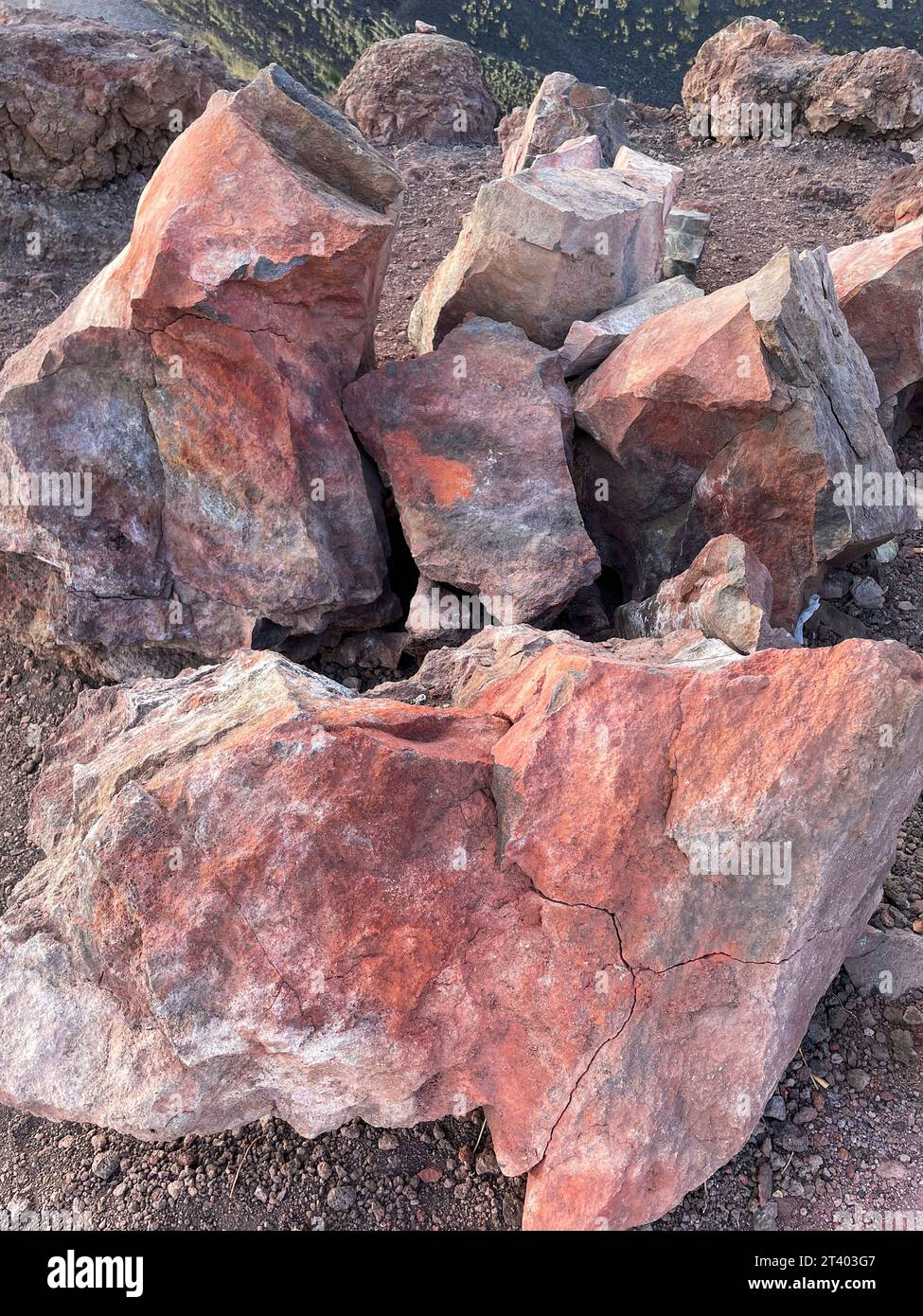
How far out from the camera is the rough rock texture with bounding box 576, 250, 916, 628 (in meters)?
4.68

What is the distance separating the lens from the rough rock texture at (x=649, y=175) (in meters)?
6.67

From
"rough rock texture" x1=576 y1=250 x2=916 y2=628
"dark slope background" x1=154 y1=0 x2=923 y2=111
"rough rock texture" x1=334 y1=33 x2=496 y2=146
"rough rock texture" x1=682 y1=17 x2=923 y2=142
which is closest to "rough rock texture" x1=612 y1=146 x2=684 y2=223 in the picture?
"rough rock texture" x1=576 y1=250 x2=916 y2=628

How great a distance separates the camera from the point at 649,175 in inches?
279

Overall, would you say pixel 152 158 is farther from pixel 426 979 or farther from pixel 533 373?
pixel 426 979

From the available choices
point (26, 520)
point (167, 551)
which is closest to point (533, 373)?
point (167, 551)

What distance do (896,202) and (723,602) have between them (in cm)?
611

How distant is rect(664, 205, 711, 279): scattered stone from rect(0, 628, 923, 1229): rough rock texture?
577 centimetres

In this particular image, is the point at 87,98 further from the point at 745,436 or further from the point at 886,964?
the point at 886,964

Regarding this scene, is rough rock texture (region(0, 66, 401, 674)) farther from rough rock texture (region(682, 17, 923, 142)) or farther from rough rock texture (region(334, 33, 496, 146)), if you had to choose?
rough rock texture (region(682, 17, 923, 142))

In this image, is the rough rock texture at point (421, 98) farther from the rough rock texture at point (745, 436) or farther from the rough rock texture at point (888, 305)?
the rough rock texture at point (745, 436)

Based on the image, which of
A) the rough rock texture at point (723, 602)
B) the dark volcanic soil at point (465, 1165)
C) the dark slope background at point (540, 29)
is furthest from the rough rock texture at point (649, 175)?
the dark slope background at point (540, 29)

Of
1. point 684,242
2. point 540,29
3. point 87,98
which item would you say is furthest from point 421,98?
point 540,29

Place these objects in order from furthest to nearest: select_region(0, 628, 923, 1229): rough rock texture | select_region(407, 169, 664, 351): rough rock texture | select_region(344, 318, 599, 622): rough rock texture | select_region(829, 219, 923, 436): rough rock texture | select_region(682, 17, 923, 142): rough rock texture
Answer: select_region(682, 17, 923, 142): rough rock texture, select_region(829, 219, 923, 436): rough rock texture, select_region(407, 169, 664, 351): rough rock texture, select_region(344, 318, 599, 622): rough rock texture, select_region(0, 628, 923, 1229): rough rock texture

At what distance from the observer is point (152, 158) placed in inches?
351
